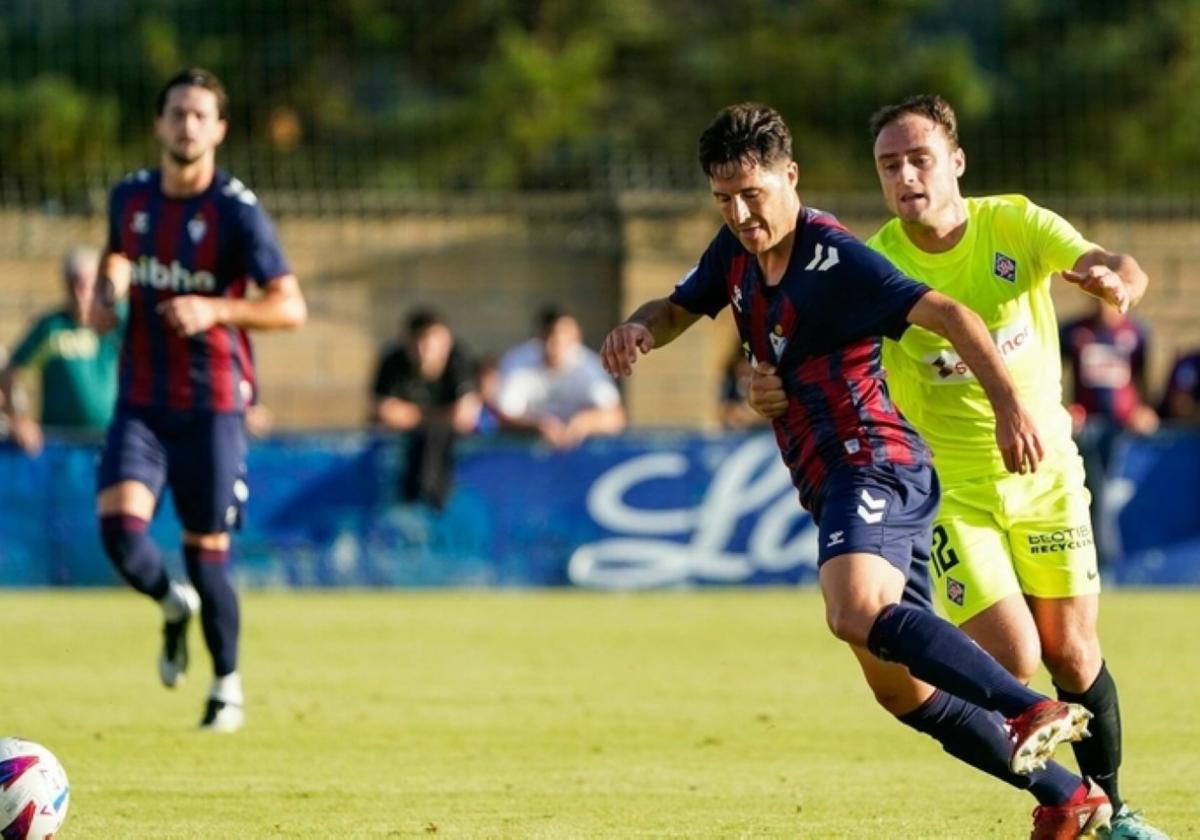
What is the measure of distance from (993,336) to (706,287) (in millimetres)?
886

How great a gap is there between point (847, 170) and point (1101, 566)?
24.5ft

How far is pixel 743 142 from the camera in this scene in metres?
5.92

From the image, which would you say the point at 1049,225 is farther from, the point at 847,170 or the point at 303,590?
the point at 847,170

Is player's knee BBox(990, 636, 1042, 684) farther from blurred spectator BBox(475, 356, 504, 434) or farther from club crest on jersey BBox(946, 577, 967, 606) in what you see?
blurred spectator BBox(475, 356, 504, 434)

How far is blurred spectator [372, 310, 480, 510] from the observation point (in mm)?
14773

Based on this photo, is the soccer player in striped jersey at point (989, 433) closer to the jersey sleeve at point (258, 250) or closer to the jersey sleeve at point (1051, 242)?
the jersey sleeve at point (1051, 242)

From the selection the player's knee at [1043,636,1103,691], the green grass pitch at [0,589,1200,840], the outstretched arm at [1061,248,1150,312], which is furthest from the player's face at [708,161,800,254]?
the green grass pitch at [0,589,1200,840]

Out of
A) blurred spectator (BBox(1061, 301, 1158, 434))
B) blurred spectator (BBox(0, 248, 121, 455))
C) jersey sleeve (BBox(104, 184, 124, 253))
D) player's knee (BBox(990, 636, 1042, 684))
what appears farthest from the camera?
blurred spectator (BBox(1061, 301, 1158, 434))

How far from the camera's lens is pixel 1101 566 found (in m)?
14.8

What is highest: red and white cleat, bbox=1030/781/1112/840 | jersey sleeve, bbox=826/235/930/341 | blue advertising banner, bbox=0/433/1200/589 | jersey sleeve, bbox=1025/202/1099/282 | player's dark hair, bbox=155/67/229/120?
player's dark hair, bbox=155/67/229/120

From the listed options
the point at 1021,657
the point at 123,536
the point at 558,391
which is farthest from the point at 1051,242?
the point at 558,391

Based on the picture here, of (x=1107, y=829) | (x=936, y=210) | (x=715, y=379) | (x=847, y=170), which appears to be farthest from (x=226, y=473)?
(x=847, y=170)

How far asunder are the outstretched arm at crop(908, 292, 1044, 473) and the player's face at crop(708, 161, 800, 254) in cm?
55

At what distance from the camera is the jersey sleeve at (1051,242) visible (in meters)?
6.31
